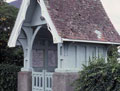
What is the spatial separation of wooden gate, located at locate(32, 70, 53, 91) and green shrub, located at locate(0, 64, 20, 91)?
6.32ft

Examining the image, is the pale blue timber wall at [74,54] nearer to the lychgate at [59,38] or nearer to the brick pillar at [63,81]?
the lychgate at [59,38]

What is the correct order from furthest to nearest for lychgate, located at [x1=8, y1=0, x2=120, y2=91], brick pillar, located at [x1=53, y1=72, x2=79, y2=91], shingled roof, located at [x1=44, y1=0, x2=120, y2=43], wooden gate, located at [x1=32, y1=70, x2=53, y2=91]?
wooden gate, located at [x1=32, y1=70, x2=53, y2=91], shingled roof, located at [x1=44, y1=0, x2=120, y2=43], lychgate, located at [x1=8, y1=0, x2=120, y2=91], brick pillar, located at [x1=53, y1=72, x2=79, y2=91]

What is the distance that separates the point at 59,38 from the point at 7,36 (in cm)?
675

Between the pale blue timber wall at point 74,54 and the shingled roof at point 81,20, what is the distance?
50cm

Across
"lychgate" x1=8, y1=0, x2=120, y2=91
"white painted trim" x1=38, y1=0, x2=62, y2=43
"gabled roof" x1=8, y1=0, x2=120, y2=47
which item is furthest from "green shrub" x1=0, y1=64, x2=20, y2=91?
"white painted trim" x1=38, y1=0, x2=62, y2=43

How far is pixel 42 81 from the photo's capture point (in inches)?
506

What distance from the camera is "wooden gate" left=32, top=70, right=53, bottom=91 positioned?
1253cm

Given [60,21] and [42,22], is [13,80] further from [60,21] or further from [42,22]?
[60,21]

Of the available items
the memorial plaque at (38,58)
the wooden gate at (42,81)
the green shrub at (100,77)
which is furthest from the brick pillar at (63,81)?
the memorial plaque at (38,58)

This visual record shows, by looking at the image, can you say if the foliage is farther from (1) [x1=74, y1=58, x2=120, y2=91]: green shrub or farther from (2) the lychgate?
(1) [x1=74, y1=58, x2=120, y2=91]: green shrub

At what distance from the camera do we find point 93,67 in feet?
33.0

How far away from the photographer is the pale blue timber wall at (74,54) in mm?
11680

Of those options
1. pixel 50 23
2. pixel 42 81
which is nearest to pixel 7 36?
pixel 42 81

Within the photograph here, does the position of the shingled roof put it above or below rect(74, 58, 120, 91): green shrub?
above
